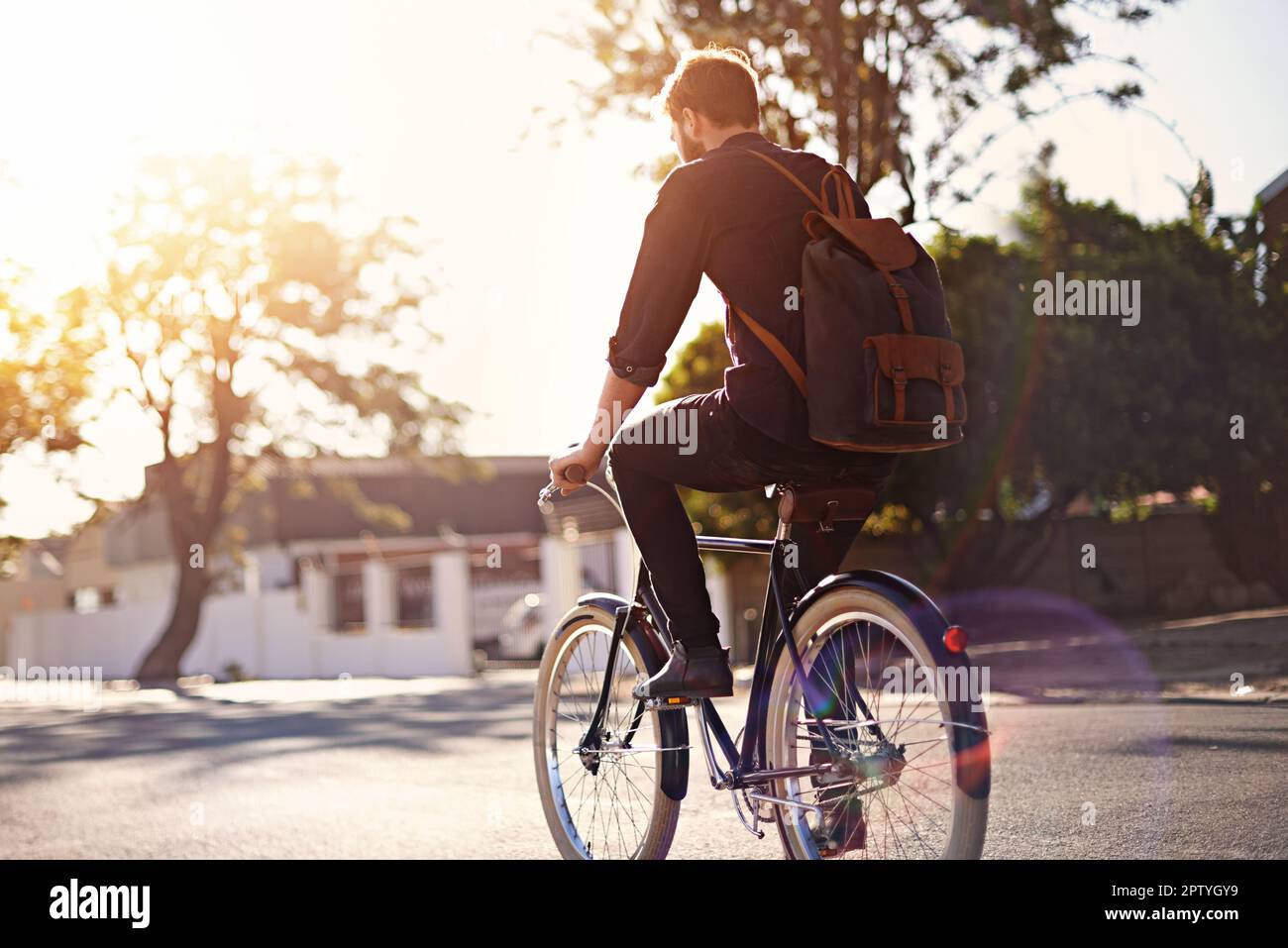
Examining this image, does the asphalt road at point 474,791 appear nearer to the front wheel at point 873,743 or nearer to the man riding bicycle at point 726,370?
the front wheel at point 873,743

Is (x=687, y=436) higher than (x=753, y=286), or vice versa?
(x=753, y=286)

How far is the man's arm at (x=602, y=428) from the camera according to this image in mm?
3617

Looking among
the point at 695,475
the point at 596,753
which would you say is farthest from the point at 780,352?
the point at 596,753

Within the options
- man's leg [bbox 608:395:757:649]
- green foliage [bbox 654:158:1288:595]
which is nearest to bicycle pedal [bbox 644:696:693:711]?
man's leg [bbox 608:395:757:649]

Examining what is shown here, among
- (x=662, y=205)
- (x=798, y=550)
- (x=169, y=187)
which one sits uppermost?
(x=169, y=187)

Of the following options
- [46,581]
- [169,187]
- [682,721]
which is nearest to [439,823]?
[682,721]

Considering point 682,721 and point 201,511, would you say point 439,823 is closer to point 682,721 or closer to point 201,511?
point 682,721

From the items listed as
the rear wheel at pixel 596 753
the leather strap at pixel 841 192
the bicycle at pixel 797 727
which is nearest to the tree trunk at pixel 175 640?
the rear wheel at pixel 596 753

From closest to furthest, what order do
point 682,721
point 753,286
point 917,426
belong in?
point 917,426, point 753,286, point 682,721

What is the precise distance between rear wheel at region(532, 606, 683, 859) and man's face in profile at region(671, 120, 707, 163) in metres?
1.27

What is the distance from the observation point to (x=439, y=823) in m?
5.57

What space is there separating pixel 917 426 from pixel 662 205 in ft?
2.73

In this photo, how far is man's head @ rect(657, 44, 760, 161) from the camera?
3.61m

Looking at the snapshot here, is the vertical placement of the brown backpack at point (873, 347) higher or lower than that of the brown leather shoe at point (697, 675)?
higher
